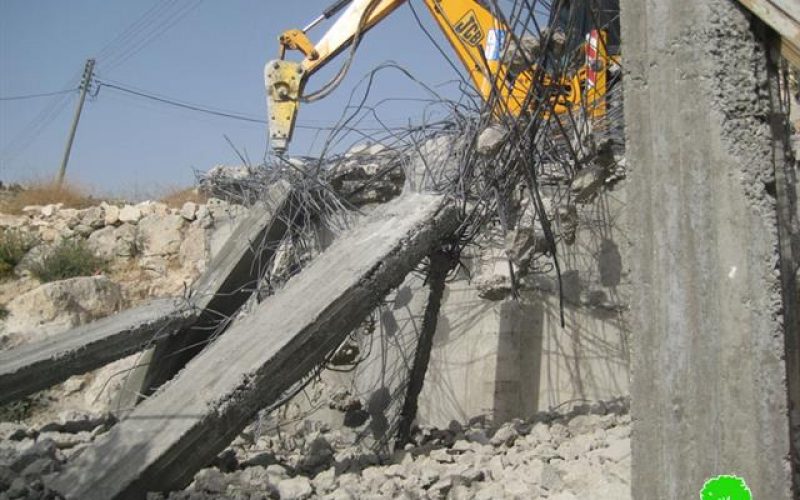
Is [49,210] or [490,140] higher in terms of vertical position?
[49,210]

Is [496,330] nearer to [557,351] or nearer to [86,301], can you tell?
[557,351]

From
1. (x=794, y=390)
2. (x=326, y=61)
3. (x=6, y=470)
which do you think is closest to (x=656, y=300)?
(x=794, y=390)

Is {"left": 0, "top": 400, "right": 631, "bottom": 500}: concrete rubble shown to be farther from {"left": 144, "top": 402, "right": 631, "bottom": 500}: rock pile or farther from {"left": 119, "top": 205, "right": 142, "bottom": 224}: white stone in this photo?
{"left": 119, "top": 205, "right": 142, "bottom": 224}: white stone

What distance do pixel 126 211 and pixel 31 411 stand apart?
11.4 ft

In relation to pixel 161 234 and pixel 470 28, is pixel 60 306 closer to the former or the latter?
pixel 161 234

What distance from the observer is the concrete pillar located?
8.54 feet

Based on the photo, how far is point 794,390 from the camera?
110 inches

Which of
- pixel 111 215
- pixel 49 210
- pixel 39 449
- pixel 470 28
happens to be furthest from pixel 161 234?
pixel 39 449

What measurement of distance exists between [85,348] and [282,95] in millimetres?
2675

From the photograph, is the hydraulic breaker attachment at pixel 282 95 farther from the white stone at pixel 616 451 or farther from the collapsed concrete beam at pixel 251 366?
the white stone at pixel 616 451

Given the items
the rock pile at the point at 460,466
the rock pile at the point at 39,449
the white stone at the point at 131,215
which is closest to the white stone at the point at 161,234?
the white stone at the point at 131,215

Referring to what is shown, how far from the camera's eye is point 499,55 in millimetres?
5023

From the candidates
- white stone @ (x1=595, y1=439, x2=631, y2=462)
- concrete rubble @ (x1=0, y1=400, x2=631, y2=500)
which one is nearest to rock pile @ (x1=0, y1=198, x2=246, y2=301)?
concrete rubble @ (x1=0, y1=400, x2=631, y2=500)

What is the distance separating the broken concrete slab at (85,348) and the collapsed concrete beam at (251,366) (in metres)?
1.18
